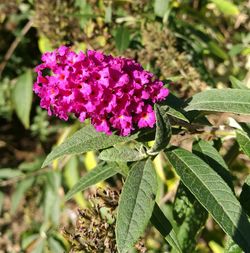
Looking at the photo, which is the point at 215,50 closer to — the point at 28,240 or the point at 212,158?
the point at 212,158

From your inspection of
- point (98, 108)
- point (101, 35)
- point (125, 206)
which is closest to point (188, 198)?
point (125, 206)

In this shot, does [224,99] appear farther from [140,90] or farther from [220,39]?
[220,39]

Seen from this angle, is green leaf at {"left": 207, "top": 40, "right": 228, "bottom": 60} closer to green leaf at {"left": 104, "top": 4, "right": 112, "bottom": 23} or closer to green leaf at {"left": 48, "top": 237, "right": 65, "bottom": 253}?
green leaf at {"left": 104, "top": 4, "right": 112, "bottom": 23}

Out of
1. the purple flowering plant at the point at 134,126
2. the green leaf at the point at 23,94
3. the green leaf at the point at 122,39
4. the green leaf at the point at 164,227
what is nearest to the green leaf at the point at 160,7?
the green leaf at the point at 122,39

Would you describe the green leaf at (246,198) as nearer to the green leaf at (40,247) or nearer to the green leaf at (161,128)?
the green leaf at (161,128)

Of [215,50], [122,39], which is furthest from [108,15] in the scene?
[215,50]

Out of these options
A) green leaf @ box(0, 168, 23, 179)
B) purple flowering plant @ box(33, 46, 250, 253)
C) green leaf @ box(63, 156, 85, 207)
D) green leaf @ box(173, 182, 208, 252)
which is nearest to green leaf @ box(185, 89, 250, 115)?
purple flowering plant @ box(33, 46, 250, 253)
